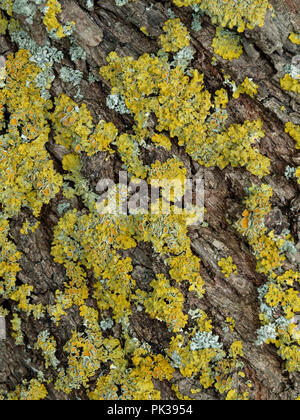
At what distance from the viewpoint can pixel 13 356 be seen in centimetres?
472

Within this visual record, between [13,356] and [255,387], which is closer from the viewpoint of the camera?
[255,387]

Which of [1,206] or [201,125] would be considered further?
[1,206]

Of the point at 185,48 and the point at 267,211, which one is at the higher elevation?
the point at 185,48

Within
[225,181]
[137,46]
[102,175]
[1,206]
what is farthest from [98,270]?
[137,46]

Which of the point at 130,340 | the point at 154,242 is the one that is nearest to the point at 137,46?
the point at 154,242

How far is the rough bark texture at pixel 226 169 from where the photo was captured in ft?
14.0

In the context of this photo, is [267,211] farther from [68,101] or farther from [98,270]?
[68,101]

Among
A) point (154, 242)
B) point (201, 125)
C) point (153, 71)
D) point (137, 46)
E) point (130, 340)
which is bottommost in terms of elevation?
point (130, 340)

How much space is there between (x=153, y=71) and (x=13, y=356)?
3490 mm

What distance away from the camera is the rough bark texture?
4281mm

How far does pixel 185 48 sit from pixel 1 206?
104 inches

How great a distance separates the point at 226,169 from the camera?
176 inches

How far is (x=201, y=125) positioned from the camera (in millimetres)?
4383

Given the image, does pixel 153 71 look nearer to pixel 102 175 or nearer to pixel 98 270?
pixel 102 175
